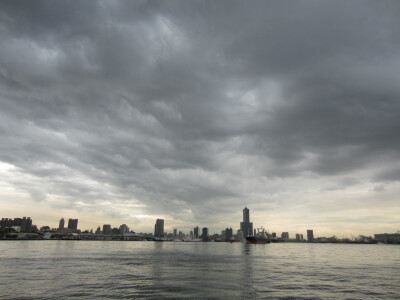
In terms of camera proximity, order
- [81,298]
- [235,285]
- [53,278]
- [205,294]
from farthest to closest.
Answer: [53,278] → [235,285] → [205,294] → [81,298]

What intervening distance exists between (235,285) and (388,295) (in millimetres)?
25607

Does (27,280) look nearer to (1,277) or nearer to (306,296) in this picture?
(1,277)

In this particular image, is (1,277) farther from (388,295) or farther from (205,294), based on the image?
(388,295)

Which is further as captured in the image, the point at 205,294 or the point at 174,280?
the point at 174,280

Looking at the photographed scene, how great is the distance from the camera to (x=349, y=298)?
4147 cm

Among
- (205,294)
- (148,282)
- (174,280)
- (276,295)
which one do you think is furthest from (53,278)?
(276,295)

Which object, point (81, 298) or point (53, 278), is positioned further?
point (53, 278)

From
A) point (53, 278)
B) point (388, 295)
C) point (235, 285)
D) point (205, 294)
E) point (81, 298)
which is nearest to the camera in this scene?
point (81, 298)

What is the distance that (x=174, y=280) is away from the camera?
54094 millimetres

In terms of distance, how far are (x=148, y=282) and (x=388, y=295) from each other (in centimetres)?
4259

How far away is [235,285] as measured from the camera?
162 ft

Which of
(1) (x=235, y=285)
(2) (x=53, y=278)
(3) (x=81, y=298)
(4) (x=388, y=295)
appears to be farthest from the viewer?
(2) (x=53, y=278)

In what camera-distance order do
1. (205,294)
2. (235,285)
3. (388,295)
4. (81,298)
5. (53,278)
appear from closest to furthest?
(81,298)
(205,294)
(388,295)
(235,285)
(53,278)

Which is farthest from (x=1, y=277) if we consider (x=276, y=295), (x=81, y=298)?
(x=276, y=295)
